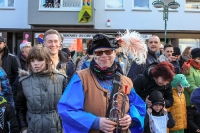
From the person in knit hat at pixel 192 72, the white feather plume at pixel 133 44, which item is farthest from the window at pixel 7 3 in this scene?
the white feather plume at pixel 133 44

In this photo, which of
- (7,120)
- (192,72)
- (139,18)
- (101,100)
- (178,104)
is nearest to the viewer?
(101,100)

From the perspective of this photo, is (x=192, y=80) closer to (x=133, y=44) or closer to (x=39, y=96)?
(x=133, y=44)

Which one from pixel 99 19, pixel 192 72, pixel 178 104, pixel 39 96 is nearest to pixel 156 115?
pixel 178 104

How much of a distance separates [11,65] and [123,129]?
142 inches

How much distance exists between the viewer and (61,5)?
Answer: 54.4 ft

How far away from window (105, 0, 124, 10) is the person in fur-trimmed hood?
13.8 m

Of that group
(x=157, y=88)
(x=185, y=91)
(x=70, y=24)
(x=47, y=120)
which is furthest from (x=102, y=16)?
(x=47, y=120)

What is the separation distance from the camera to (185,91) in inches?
226

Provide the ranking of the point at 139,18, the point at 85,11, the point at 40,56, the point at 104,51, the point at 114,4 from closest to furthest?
the point at 104,51, the point at 40,56, the point at 85,11, the point at 139,18, the point at 114,4

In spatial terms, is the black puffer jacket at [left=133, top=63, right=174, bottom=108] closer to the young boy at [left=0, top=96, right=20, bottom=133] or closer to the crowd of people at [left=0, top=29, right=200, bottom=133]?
the crowd of people at [left=0, top=29, right=200, bottom=133]

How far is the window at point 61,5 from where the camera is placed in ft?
54.0

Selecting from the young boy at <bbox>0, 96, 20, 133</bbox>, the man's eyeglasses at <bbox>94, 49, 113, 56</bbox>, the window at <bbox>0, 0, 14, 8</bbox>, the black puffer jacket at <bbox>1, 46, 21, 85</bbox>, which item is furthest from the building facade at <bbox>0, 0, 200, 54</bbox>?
the man's eyeglasses at <bbox>94, 49, 113, 56</bbox>

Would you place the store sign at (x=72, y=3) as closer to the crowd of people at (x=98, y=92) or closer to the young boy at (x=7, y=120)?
the crowd of people at (x=98, y=92)

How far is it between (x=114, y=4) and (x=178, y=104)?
12.9 meters
